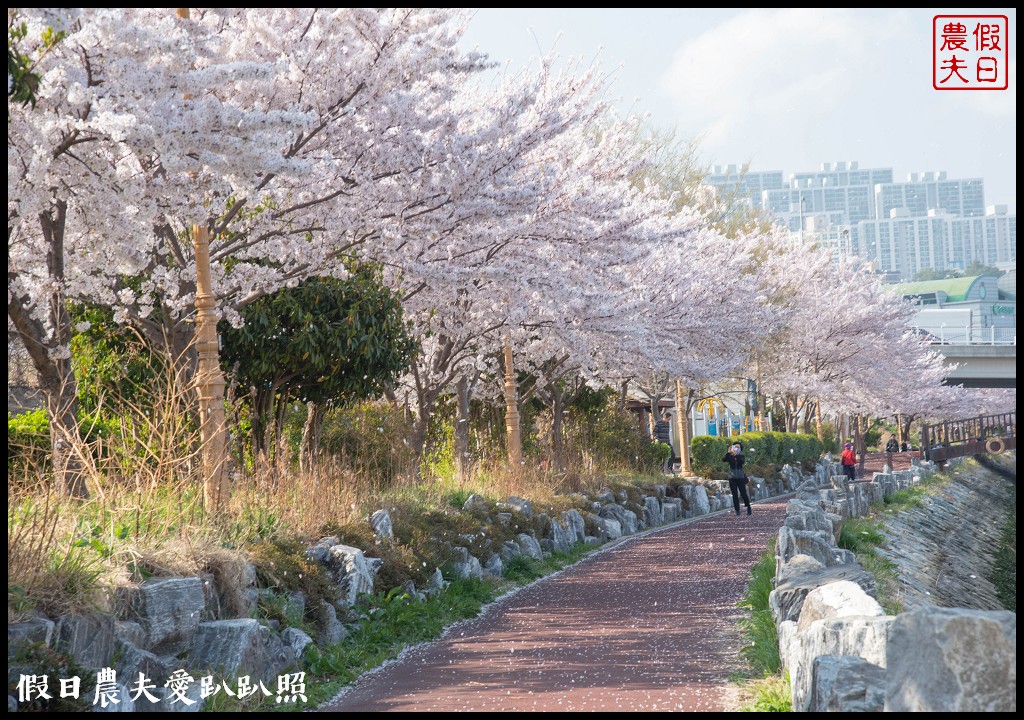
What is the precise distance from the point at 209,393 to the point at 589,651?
12.2 ft

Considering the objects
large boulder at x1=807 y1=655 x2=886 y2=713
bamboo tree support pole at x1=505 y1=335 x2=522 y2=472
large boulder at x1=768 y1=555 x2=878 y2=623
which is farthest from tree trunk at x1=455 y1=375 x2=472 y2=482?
large boulder at x1=807 y1=655 x2=886 y2=713

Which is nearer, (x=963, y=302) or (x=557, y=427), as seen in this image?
(x=557, y=427)

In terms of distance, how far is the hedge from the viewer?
28.9 m

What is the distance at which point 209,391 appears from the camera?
29.0 feet

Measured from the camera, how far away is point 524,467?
17172mm

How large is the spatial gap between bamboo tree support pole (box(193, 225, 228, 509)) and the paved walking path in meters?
2.03

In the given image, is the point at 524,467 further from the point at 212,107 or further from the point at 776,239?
the point at 776,239

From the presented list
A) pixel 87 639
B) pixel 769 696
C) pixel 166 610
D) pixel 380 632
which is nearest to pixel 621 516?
pixel 380 632

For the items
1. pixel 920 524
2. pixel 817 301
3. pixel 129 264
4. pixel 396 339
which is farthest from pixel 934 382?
pixel 129 264

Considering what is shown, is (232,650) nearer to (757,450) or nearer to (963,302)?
(757,450)

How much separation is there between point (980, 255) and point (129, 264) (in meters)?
182

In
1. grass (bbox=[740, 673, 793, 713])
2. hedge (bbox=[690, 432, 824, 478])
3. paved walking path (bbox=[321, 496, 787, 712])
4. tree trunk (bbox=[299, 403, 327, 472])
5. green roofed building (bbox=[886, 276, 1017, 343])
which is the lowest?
hedge (bbox=[690, 432, 824, 478])

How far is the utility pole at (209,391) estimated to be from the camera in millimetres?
8477

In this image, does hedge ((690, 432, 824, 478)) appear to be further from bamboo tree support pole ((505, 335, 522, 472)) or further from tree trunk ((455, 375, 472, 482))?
bamboo tree support pole ((505, 335, 522, 472))
